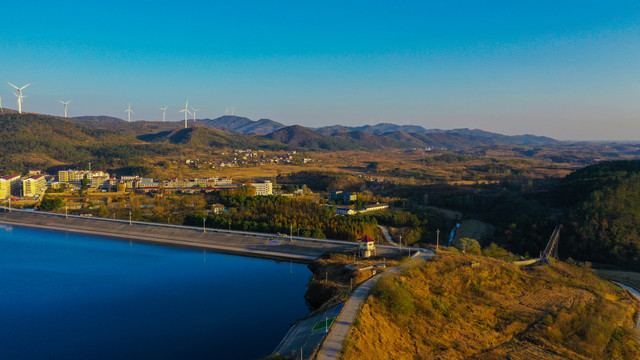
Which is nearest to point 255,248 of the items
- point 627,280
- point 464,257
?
point 464,257

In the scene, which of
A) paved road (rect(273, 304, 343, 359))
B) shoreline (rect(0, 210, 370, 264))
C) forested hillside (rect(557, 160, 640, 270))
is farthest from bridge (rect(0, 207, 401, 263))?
forested hillside (rect(557, 160, 640, 270))

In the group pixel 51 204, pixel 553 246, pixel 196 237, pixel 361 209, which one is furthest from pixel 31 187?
pixel 553 246

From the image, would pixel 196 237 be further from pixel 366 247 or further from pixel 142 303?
pixel 366 247

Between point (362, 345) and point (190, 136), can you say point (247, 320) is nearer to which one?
point (362, 345)

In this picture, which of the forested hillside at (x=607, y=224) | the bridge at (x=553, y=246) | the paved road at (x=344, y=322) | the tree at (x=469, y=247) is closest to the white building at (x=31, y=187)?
the paved road at (x=344, y=322)

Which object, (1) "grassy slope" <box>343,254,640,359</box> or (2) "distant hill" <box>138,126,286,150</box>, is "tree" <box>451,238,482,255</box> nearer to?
(1) "grassy slope" <box>343,254,640,359</box>

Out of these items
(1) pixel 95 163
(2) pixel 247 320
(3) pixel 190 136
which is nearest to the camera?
(2) pixel 247 320

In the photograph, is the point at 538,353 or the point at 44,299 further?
the point at 44,299
